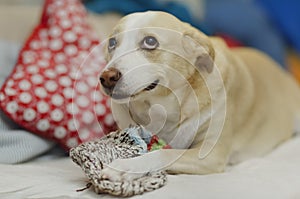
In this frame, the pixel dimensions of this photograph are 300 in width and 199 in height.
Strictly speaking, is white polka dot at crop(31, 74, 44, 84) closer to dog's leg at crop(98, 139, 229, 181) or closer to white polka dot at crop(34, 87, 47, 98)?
white polka dot at crop(34, 87, 47, 98)

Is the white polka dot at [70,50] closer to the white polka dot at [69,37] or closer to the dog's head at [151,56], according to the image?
the white polka dot at [69,37]

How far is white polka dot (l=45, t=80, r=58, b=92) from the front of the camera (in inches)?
52.2

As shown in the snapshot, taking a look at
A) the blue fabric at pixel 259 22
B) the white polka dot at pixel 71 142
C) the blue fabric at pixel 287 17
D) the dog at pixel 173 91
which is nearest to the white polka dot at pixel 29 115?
the white polka dot at pixel 71 142

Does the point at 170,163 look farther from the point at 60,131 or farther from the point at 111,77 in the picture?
the point at 60,131

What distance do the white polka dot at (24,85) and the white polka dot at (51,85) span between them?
44 millimetres

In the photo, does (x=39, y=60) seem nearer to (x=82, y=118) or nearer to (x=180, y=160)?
(x=82, y=118)

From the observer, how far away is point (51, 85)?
1.33 metres

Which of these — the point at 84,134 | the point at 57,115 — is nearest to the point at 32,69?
the point at 57,115

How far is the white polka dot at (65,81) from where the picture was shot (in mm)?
1349

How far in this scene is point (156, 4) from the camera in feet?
6.03

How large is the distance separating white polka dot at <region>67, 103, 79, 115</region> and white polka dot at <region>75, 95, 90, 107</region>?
0.01m

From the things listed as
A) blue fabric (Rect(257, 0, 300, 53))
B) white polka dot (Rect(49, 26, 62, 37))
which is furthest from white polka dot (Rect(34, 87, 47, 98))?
blue fabric (Rect(257, 0, 300, 53))

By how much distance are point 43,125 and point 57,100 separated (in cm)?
7

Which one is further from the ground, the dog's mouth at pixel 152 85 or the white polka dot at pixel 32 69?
the dog's mouth at pixel 152 85
